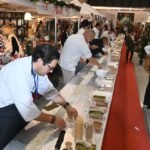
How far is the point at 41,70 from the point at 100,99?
891 millimetres

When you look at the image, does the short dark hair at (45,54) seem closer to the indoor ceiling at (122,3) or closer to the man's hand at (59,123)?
the man's hand at (59,123)

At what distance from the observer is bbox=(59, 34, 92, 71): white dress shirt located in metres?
4.16

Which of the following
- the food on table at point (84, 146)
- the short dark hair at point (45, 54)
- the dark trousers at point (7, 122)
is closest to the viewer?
the food on table at point (84, 146)

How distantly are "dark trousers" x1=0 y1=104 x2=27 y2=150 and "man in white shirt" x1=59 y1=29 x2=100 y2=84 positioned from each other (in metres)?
2.44

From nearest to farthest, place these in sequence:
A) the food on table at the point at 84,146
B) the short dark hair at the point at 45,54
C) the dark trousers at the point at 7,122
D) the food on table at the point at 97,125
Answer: the food on table at the point at 84,146
the short dark hair at the point at 45,54
the dark trousers at the point at 7,122
the food on table at the point at 97,125

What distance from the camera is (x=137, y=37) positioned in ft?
51.6

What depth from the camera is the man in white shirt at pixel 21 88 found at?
5.72 ft

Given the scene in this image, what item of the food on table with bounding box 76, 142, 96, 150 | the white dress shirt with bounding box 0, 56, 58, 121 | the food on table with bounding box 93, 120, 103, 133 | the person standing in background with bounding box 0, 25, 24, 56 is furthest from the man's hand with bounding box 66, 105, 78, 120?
the person standing in background with bounding box 0, 25, 24, 56

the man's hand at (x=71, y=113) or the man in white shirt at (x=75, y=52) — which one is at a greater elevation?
the man in white shirt at (x=75, y=52)

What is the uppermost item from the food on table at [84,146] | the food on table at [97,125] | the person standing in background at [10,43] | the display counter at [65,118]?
the person standing in background at [10,43]

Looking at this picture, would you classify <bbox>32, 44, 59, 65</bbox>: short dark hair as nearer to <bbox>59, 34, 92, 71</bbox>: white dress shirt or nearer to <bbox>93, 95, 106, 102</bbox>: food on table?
<bbox>93, 95, 106, 102</bbox>: food on table

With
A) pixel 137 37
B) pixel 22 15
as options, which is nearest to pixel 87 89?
pixel 22 15

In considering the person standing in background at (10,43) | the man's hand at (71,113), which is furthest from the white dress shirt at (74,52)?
the man's hand at (71,113)

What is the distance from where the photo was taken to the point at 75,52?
14.0 feet
